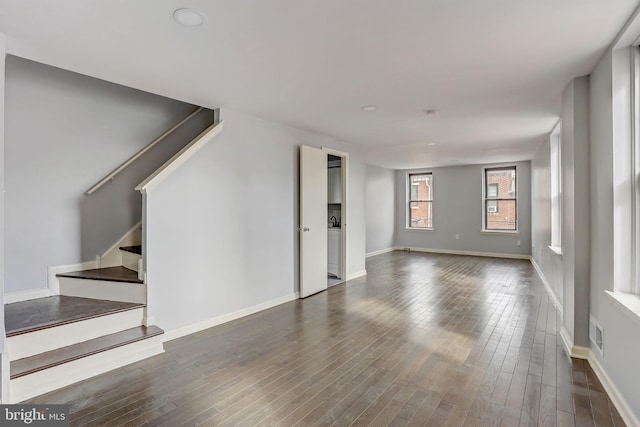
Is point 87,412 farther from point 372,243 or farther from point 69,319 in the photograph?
point 372,243

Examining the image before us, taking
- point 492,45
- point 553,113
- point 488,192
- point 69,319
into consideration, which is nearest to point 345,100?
point 492,45

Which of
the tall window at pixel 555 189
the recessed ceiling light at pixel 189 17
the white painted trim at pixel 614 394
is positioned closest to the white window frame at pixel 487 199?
the tall window at pixel 555 189

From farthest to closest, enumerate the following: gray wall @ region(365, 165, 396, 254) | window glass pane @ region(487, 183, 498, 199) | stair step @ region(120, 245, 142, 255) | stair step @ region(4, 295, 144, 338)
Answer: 1. gray wall @ region(365, 165, 396, 254)
2. window glass pane @ region(487, 183, 498, 199)
3. stair step @ region(120, 245, 142, 255)
4. stair step @ region(4, 295, 144, 338)

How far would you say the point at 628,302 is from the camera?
2004 millimetres

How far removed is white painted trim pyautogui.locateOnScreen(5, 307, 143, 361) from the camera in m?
2.39

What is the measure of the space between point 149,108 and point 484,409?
15.2ft

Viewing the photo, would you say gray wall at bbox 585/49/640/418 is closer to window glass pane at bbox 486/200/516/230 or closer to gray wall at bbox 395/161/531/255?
gray wall at bbox 395/161/531/255

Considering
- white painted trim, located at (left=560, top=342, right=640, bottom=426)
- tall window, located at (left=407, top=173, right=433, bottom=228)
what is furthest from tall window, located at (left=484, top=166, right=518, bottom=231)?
white painted trim, located at (left=560, top=342, right=640, bottom=426)

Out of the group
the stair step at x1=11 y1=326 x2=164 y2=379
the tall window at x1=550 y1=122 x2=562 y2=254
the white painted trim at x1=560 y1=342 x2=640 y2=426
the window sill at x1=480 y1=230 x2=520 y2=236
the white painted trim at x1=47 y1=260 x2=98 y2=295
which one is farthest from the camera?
the window sill at x1=480 y1=230 x2=520 y2=236

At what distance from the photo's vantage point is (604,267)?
2.39 meters

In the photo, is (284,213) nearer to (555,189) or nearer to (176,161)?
(176,161)

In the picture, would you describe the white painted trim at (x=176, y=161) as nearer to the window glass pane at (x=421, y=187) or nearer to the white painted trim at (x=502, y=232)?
the window glass pane at (x=421, y=187)

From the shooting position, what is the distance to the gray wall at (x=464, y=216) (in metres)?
8.05

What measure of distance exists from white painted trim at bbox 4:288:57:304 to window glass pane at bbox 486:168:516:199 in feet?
29.8
